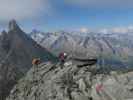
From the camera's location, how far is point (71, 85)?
2456 inches

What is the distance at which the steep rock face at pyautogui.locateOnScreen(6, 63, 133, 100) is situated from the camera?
5288 cm

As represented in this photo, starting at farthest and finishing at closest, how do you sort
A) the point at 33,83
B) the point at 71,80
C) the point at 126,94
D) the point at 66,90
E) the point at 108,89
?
the point at 33,83
the point at 71,80
the point at 66,90
the point at 108,89
the point at 126,94

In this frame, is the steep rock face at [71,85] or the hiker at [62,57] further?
the hiker at [62,57]

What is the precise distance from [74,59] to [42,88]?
43.4 ft

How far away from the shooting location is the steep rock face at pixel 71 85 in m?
52.9

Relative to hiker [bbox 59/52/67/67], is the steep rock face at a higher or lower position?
lower

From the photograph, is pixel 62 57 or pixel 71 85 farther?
pixel 62 57

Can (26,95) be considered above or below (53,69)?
below

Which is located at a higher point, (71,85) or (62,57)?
(62,57)

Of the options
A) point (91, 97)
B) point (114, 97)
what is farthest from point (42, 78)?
point (114, 97)

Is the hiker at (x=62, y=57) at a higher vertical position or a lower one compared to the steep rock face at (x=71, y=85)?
higher

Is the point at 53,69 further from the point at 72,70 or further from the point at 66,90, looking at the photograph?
the point at 66,90

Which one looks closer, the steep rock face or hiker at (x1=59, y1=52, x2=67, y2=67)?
the steep rock face

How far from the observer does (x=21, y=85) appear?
7250cm
